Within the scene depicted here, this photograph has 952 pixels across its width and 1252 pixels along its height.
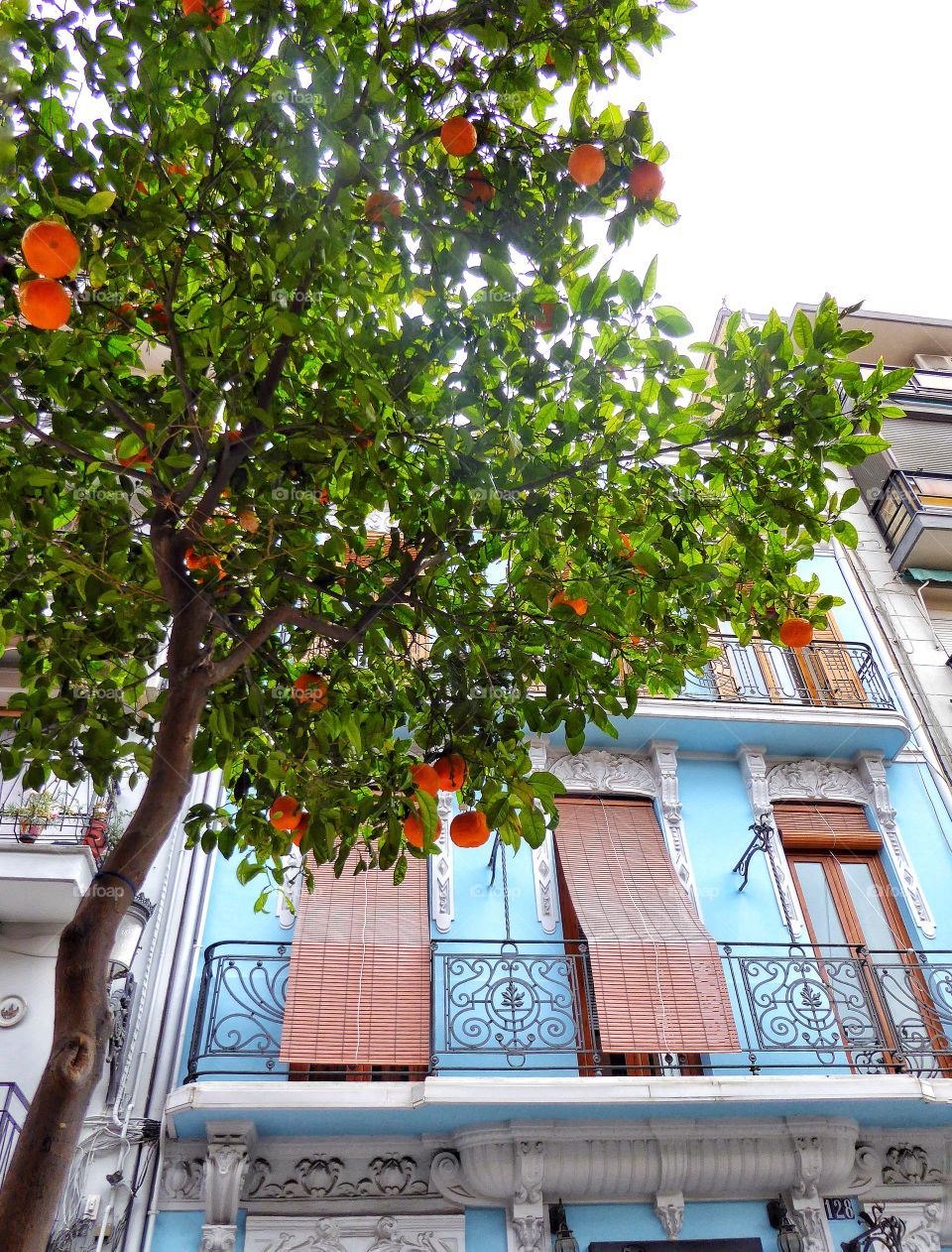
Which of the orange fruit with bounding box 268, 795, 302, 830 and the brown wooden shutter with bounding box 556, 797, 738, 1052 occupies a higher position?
the brown wooden shutter with bounding box 556, 797, 738, 1052

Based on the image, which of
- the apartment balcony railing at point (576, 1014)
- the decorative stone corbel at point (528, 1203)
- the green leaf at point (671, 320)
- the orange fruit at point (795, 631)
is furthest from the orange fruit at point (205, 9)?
the decorative stone corbel at point (528, 1203)

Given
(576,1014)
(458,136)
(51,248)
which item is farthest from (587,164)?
(576,1014)

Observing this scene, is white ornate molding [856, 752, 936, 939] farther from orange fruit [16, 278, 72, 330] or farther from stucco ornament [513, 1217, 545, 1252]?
orange fruit [16, 278, 72, 330]

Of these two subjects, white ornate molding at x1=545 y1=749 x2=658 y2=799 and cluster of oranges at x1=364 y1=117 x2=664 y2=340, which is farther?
white ornate molding at x1=545 y1=749 x2=658 y2=799

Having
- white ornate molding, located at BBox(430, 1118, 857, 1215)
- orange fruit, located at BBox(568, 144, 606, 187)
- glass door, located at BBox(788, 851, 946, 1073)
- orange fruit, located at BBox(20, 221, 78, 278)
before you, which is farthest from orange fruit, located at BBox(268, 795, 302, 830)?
glass door, located at BBox(788, 851, 946, 1073)

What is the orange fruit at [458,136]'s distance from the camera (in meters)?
3.12

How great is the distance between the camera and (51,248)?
2.63 metres

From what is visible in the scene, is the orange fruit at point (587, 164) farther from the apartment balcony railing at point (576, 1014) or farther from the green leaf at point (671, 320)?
the apartment balcony railing at point (576, 1014)

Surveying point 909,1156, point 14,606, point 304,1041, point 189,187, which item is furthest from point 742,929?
point 189,187

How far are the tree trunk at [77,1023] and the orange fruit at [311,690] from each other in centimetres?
83

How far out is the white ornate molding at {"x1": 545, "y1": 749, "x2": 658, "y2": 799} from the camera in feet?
27.7

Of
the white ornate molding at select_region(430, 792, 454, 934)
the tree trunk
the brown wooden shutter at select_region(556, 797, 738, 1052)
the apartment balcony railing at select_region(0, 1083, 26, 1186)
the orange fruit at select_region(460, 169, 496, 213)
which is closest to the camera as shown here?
the tree trunk

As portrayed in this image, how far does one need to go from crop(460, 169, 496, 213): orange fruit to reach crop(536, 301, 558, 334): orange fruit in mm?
510

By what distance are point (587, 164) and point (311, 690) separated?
219 centimetres
